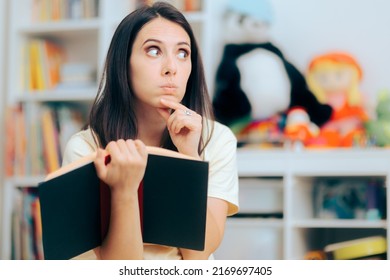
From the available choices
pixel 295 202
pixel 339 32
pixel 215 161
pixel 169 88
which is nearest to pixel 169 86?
pixel 169 88

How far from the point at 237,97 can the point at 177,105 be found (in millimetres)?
924

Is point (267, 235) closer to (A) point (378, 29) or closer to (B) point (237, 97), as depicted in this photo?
(B) point (237, 97)

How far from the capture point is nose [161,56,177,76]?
2.96ft

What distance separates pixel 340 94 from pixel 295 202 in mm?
306

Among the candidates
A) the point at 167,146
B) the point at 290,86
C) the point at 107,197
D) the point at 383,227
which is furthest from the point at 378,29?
the point at 107,197

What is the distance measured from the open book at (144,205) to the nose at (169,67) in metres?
0.16

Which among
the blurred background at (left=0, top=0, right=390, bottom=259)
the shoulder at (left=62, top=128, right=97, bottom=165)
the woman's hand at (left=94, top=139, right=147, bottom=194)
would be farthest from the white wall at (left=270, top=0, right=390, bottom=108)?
the woman's hand at (left=94, top=139, right=147, bottom=194)

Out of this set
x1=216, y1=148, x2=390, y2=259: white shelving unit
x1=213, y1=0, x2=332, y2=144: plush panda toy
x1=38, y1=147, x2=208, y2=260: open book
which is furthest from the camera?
x1=213, y1=0, x2=332, y2=144: plush panda toy

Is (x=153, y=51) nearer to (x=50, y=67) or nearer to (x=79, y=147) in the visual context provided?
(x=79, y=147)

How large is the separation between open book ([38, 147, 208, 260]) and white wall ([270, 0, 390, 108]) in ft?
3.62

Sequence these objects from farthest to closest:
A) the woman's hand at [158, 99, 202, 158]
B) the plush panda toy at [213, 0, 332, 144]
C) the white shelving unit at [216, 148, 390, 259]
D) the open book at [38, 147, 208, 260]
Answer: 1. the plush panda toy at [213, 0, 332, 144]
2. the white shelving unit at [216, 148, 390, 259]
3. the woman's hand at [158, 99, 202, 158]
4. the open book at [38, 147, 208, 260]

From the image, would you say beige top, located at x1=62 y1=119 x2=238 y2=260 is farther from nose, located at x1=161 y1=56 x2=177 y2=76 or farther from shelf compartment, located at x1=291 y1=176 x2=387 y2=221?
shelf compartment, located at x1=291 y1=176 x2=387 y2=221

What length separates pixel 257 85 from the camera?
1.79 meters
